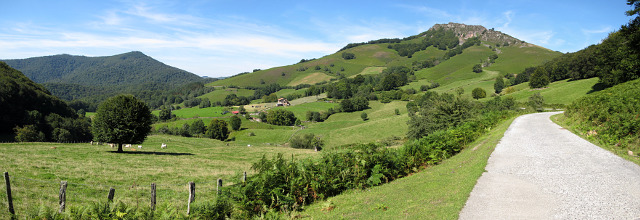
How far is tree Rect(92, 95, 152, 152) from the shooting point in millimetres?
33812

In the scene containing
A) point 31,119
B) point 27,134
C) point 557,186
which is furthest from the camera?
point 31,119

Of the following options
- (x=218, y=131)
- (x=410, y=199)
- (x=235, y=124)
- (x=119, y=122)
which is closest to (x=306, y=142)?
(x=235, y=124)

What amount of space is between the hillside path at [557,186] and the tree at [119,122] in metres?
36.9

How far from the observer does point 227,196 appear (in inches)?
389

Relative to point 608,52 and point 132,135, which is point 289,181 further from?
point 608,52

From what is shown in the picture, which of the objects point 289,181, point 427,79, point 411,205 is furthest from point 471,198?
point 427,79

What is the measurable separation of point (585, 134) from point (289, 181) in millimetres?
19757

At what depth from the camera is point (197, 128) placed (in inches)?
4624

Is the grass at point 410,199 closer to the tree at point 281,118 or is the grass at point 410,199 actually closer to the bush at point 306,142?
the bush at point 306,142

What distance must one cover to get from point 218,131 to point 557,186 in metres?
115

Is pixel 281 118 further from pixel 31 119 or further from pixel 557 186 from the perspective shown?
pixel 557 186

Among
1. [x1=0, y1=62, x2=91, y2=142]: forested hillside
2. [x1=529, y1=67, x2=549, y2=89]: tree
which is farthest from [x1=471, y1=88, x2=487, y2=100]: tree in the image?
[x1=0, y1=62, x2=91, y2=142]: forested hillside

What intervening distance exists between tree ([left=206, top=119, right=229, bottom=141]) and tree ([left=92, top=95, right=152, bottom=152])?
7934 cm

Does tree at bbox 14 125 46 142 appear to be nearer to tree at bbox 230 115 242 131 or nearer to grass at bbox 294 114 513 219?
tree at bbox 230 115 242 131
